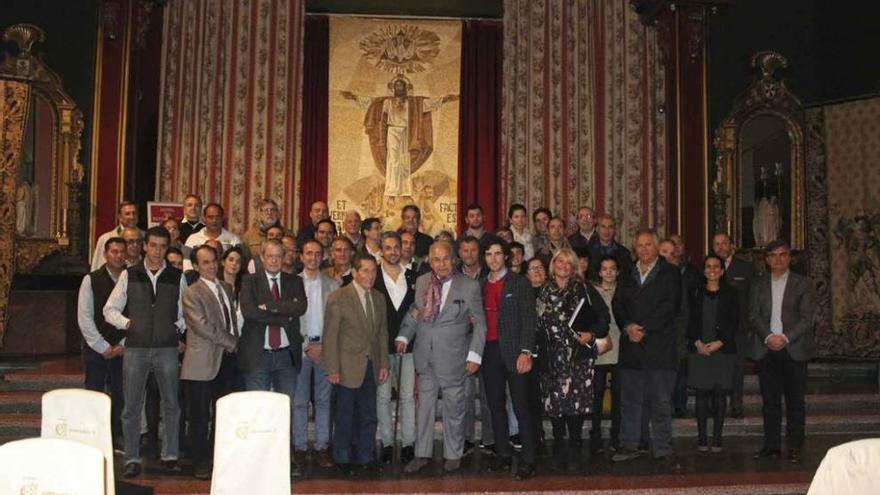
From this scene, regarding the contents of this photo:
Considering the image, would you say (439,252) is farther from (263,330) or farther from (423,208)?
(423,208)

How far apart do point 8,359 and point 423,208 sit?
17.3ft

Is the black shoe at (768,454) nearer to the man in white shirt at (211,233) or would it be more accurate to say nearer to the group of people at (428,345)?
the group of people at (428,345)

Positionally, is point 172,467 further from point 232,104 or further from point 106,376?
point 232,104

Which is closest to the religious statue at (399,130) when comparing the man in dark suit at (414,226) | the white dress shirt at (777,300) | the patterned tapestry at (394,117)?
the patterned tapestry at (394,117)

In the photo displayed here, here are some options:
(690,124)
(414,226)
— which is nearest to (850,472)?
(414,226)

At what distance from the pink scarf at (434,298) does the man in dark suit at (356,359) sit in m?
0.34

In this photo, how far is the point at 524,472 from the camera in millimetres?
5793

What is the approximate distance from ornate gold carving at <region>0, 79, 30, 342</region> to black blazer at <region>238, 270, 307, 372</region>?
4.03 metres

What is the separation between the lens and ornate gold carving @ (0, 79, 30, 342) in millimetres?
8633

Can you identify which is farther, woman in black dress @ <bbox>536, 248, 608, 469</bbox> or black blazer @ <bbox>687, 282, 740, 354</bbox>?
black blazer @ <bbox>687, 282, 740, 354</bbox>

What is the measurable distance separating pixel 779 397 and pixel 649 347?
1164 mm

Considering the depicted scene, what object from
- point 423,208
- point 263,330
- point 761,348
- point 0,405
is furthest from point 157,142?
point 761,348

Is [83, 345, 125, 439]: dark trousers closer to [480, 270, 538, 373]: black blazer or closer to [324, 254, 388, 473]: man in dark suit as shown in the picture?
[324, 254, 388, 473]: man in dark suit

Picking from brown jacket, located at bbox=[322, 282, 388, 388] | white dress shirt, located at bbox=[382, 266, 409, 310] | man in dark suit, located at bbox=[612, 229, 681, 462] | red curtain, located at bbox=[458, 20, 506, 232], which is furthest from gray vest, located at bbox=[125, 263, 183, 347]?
red curtain, located at bbox=[458, 20, 506, 232]
